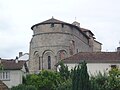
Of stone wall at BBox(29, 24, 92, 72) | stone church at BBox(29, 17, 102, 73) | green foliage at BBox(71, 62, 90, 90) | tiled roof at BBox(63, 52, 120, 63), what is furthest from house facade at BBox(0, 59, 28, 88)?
green foliage at BBox(71, 62, 90, 90)

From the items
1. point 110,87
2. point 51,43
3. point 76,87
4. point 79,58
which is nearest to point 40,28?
point 51,43

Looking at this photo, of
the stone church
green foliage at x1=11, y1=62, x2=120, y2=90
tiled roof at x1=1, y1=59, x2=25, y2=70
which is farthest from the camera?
the stone church

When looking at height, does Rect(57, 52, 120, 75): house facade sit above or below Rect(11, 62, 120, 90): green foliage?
above

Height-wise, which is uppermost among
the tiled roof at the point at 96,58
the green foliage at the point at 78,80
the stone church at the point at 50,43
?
the stone church at the point at 50,43

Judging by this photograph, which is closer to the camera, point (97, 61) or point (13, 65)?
point (97, 61)

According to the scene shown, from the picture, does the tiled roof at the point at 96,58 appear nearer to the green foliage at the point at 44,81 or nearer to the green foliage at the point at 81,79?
the green foliage at the point at 44,81

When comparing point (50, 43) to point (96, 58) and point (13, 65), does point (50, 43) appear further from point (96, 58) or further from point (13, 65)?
point (96, 58)


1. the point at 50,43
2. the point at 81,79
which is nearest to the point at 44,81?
the point at 50,43

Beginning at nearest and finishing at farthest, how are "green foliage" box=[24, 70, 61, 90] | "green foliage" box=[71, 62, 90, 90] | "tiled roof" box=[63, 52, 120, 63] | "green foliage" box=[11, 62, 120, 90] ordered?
"green foliage" box=[71, 62, 90, 90] < "green foliage" box=[11, 62, 120, 90] < "green foliage" box=[24, 70, 61, 90] < "tiled roof" box=[63, 52, 120, 63]

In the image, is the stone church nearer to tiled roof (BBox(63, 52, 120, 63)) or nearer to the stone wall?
the stone wall

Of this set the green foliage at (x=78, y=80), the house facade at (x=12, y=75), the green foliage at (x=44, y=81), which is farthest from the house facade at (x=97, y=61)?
the house facade at (x=12, y=75)

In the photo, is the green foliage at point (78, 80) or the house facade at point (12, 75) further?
the house facade at point (12, 75)

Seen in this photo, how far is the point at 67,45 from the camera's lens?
74625 millimetres

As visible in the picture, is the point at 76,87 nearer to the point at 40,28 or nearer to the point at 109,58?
the point at 109,58
